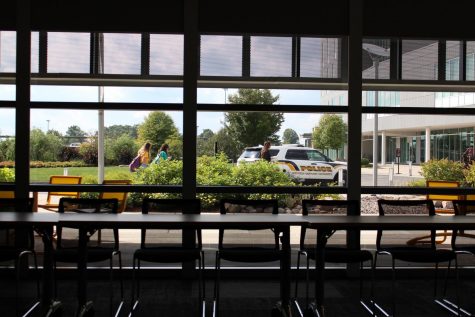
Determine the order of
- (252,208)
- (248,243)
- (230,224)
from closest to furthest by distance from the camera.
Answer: (230,224) < (252,208) < (248,243)

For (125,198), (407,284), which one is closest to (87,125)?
(125,198)

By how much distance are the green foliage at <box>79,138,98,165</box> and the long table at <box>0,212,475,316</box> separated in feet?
4.97

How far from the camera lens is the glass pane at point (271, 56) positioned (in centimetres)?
589

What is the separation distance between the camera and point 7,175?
5.73 meters

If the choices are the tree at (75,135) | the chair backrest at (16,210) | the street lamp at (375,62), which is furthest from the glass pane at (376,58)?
the chair backrest at (16,210)

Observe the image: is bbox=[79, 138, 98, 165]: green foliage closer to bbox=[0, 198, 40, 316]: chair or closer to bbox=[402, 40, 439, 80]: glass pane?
bbox=[0, 198, 40, 316]: chair

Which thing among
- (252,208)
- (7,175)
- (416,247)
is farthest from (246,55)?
(7,175)

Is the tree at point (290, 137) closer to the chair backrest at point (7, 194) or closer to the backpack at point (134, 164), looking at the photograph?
the backpack at point (134, 164)

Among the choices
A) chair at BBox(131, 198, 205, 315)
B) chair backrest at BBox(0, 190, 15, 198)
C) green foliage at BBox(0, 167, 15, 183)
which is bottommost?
chair at BBox(131, 198, 205, 315)

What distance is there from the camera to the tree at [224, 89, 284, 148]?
19.4ft

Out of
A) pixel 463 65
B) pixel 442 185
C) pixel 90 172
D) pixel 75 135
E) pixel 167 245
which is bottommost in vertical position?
pixel 167 245

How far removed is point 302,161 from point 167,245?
1.88m

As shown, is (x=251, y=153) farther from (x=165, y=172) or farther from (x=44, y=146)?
(x=44, y=146)


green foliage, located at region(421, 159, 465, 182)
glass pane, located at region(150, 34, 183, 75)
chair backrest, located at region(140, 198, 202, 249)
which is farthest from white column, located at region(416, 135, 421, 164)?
glass pane, located at region(150, 34, 183, 75)
